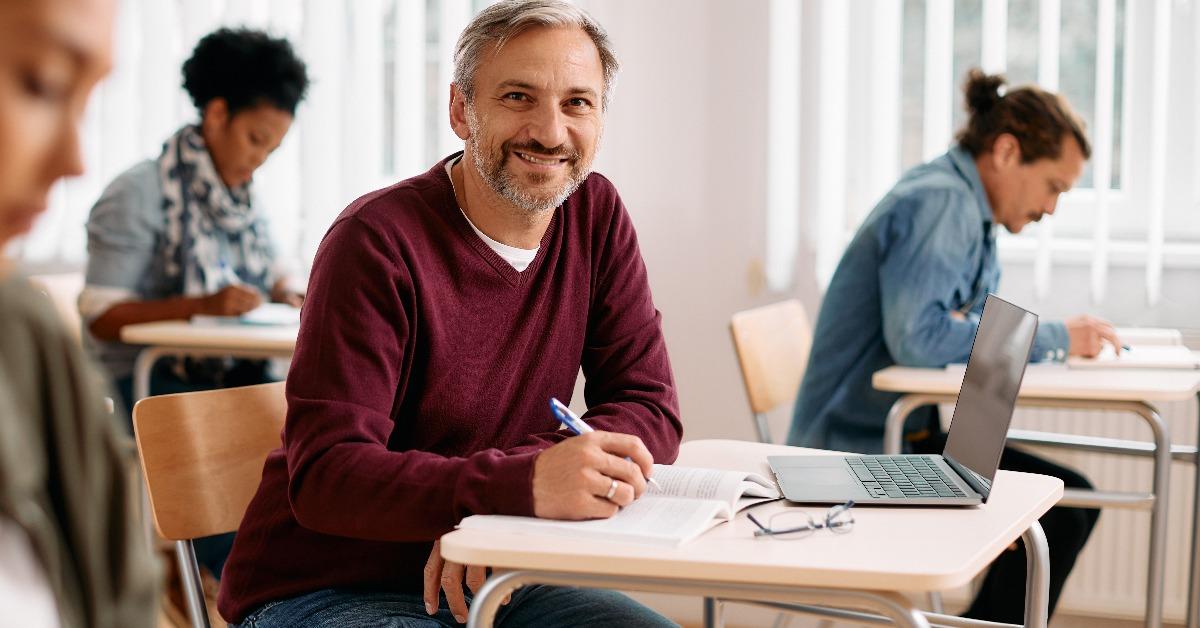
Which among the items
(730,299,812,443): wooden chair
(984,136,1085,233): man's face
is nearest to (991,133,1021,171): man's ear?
(984,136,1085,233): man's face

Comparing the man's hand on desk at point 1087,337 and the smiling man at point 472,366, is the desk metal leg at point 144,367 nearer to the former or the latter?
the smiling man at point 472,366

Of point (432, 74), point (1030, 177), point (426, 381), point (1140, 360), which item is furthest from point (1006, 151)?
point (432, 74)

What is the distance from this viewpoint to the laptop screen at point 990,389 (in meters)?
1.39

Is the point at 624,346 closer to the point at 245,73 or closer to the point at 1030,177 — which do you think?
the point at 1030,177

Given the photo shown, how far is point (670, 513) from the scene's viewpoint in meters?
1.25

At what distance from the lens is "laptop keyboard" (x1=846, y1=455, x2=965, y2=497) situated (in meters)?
1.39

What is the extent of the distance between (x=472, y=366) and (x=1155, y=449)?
141 centimetres

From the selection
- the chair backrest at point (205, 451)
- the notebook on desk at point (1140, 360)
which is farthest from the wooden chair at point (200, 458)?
the notebook on desk at point (1140, 360)

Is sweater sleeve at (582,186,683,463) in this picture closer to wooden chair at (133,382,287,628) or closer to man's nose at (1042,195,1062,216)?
wooden chair at (133,382,287,628)

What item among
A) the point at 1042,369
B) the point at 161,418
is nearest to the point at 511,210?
the point at 161,418

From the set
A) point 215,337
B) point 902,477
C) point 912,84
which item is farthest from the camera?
point 912,84

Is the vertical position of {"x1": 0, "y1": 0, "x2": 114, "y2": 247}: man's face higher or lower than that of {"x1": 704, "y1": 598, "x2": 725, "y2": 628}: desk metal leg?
higher

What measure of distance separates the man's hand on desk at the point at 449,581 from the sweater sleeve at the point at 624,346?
34cm

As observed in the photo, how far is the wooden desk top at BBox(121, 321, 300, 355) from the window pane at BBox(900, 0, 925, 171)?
5.33 feet
